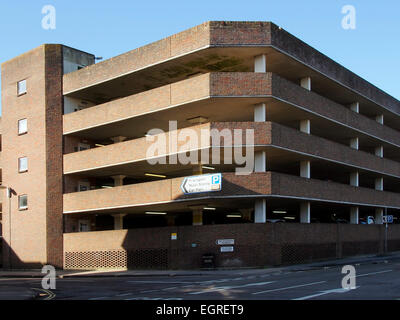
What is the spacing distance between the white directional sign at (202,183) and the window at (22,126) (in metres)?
15.2

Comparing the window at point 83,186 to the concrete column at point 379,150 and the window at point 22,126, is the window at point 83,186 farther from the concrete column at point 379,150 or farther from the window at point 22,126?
the concrete column at point 379,150

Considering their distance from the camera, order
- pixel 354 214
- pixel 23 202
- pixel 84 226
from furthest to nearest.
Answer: pixel 354 214 → pixel 84 226 → pixel 23 202

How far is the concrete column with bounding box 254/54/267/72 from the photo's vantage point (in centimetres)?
3441

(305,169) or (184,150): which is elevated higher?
(184,150)

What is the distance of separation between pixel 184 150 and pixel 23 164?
1477 centimetres

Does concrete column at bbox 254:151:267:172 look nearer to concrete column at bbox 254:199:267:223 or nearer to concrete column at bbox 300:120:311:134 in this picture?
concrete column at bbox 254:199:267:223

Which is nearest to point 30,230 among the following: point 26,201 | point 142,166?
point 26,201

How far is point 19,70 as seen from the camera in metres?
43.1

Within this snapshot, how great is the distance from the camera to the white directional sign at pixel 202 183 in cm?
3173

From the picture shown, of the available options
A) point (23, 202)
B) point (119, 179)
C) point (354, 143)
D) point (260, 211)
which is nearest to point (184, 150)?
point (260, 211)

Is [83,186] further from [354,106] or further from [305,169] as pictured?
[354,106]

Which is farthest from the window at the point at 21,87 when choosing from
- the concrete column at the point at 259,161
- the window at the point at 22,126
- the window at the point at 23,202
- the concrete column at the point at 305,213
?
the concrete column at the point at 305,213

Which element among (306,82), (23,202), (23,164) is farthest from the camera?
(23,164)

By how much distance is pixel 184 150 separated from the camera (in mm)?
33688
